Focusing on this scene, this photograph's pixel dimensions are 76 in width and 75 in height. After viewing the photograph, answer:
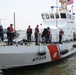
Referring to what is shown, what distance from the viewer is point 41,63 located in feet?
47.1

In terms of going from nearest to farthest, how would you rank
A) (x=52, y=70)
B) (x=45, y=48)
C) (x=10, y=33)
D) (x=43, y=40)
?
(x=10, y=33) → (x=45, y=48) → (x=52, y=70) → (x=43, y=40)

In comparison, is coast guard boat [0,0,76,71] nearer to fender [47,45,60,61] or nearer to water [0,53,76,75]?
fender [47,45,60,61]

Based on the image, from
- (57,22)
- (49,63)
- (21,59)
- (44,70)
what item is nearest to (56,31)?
(57,22)

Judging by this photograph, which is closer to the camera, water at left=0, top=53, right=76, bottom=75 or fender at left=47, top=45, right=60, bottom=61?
water at left=0, top=53, right=76, bottom=75

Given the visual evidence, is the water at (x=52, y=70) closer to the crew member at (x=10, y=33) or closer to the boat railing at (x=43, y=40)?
the boat railing at (x=43, y=40)

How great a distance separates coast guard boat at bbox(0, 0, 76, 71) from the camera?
41.0ft

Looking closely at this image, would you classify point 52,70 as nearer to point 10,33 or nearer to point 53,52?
point 53,52

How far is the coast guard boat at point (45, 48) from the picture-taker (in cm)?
1249

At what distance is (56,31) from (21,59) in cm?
530

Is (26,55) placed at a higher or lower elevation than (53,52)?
higher

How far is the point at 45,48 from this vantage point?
564 inches

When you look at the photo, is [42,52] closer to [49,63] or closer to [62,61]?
[49,63]

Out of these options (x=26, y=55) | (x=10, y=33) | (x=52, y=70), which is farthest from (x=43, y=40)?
(x=10, y=33)

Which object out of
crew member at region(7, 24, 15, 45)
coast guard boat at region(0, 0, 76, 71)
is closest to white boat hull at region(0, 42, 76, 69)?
coast guard boat at region(0, 0, 76, 71)
